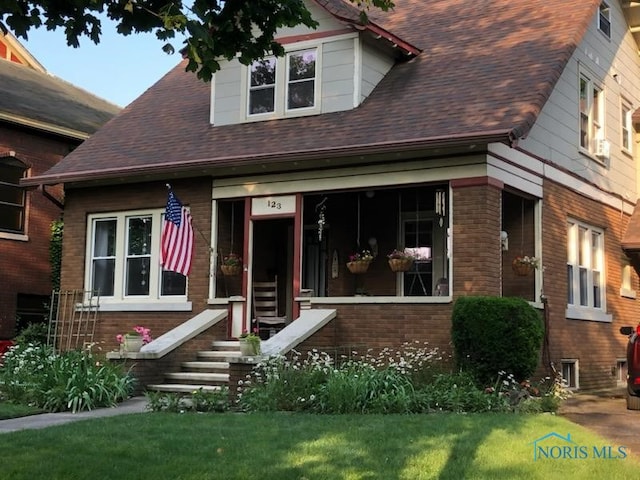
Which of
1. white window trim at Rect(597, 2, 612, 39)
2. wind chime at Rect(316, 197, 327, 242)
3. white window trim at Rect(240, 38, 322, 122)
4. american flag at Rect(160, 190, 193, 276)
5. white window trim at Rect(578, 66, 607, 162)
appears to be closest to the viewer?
american flag at Rect(160, 190, 193, 276)

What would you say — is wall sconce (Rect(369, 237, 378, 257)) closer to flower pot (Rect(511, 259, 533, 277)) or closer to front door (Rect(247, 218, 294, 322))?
front door (Rect(247, 218, 294, 322))

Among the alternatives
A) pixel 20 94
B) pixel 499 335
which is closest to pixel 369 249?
pixel 499 335

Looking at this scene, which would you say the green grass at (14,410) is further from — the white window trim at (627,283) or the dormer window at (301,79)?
the white window trim at (627,283)

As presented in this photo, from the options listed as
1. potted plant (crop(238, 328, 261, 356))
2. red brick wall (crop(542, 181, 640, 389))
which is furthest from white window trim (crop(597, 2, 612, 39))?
potted plant (crop(238, 328, 261, 356))

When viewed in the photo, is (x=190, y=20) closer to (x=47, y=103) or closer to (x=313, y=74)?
(x=313, y=74)

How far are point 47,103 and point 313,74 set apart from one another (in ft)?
34.3

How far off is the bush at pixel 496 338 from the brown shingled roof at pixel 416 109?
2410mm

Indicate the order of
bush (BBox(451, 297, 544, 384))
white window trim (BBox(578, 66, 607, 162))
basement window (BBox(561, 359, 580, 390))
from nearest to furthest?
1. bush (BBox(451, 297, 544, 384))
2. basement window (BBox(561, 359, 580, 390))
3. white window trim (BBox(578, 66, 607, 162))

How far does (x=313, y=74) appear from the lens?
15.7m

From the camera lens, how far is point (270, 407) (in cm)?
1073

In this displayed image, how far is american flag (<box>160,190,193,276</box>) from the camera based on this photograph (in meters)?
14.5

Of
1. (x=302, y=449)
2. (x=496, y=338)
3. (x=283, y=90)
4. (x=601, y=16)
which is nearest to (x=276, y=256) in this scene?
(x=283, y=90)

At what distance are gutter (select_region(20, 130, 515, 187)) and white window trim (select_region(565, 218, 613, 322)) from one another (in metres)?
4.44

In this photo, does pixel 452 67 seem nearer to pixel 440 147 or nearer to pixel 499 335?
pixel 440 147
